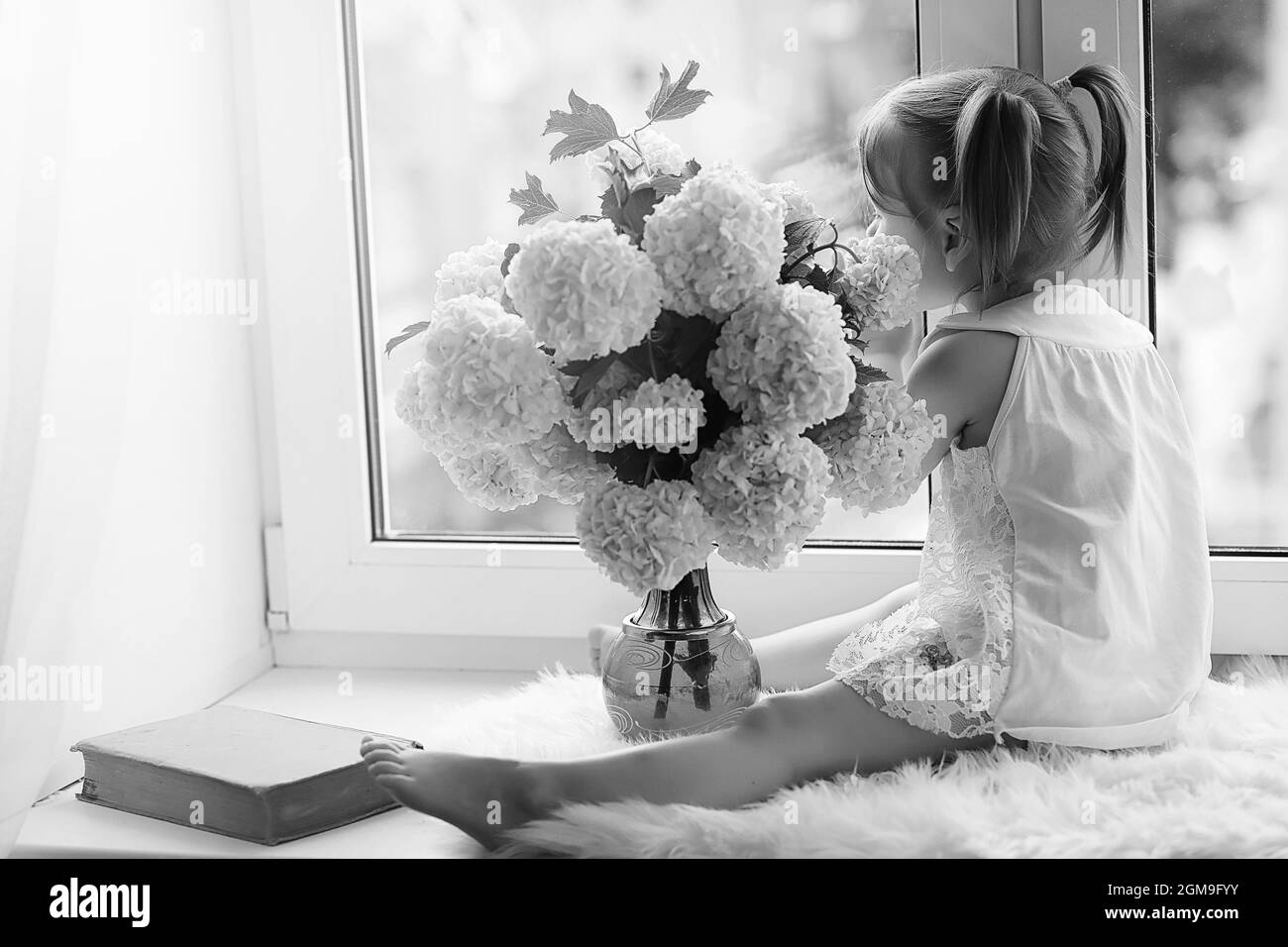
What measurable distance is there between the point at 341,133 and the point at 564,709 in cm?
67

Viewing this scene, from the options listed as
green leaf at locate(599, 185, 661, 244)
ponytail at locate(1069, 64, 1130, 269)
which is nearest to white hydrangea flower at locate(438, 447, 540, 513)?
green leaf at locate(599, 185, 661, 244)

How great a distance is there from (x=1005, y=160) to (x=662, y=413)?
1.25 ft

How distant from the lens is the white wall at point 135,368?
91 cm

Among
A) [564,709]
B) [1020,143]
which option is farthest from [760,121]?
[564,709]

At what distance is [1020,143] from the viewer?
0.98 meters

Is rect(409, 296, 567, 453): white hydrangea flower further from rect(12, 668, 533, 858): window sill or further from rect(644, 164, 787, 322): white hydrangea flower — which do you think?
rect(12, 668, 533, 858): window sill

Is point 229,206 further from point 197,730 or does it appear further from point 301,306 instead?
point 197,730

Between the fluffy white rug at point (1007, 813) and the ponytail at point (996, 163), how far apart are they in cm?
43

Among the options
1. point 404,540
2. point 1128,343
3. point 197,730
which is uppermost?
point 1128,343

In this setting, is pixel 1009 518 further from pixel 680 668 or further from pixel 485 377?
pixel 485 377

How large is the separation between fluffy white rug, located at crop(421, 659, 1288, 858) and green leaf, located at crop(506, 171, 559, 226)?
447 millimetres

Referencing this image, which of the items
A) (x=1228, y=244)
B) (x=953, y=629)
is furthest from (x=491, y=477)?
(x=1228, y=244)

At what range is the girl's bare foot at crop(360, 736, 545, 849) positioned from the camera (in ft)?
2.93
